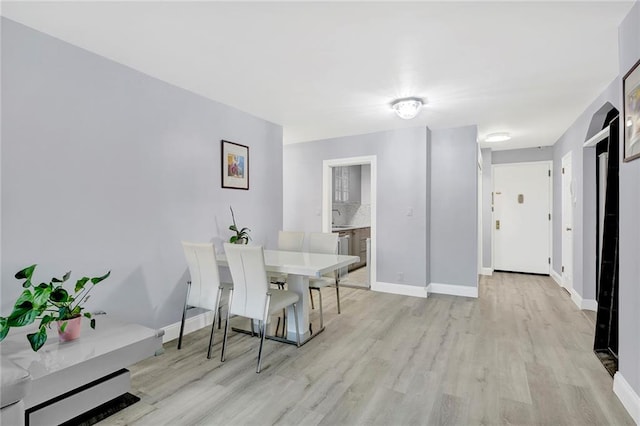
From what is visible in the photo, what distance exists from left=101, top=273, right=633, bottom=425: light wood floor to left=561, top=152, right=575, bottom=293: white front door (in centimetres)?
120

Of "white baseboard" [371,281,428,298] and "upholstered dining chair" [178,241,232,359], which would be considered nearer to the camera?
"upholstered dining chair" [178,241,232,359]

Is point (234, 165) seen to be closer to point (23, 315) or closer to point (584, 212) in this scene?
point (23, 315)

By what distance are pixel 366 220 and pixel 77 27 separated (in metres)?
6.28

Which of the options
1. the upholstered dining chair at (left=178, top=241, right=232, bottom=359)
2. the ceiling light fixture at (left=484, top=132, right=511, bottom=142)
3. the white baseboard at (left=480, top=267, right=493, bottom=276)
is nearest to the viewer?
the upholstered dining chair at (left=178, top=241, right=232, bottom=359)

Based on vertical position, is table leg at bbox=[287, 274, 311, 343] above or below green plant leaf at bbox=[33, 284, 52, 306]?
below

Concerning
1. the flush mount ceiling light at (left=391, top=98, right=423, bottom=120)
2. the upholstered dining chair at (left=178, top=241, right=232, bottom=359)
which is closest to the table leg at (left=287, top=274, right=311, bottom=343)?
the upholstered dining chair at (left=178, top=241, right=232, bottom=359)

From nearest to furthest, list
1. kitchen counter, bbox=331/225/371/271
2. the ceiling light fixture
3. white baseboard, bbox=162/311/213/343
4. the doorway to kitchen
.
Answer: white baseboard, bbox=162/311/213/343 < the ceiling light fixture < the doorway to kitchen < kitchen counter, bbox=331/225/371/271

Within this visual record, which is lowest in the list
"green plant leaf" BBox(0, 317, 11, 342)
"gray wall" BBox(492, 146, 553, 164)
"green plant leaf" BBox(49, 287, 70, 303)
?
"green plant leaf" BBox(0, 317, 11, 342)

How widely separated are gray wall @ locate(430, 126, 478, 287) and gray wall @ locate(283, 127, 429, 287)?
294mm

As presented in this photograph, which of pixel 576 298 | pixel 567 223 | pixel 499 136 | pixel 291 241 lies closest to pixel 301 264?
pixel 291 241

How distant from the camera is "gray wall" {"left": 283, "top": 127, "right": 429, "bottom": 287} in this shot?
4375 mm

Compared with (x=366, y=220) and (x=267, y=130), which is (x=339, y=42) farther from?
(x=366, y=220)

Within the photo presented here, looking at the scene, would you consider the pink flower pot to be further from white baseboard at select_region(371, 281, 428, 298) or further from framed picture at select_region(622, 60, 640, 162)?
white baseboard at select_region(371, 281, 428, 298)

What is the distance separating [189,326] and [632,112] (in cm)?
370
